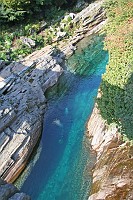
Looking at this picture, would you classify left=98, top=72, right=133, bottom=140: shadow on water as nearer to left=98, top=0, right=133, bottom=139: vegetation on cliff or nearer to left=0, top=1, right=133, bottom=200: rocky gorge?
left=98, top=0, right=133, bottom=139: vegetation on cliff

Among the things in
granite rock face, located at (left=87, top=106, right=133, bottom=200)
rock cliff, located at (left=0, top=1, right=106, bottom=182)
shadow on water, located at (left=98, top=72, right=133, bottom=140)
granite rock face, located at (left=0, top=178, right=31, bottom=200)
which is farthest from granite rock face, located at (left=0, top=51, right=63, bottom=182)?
shadow on water, located at (left=98, top=72, right=133, bottom=140)

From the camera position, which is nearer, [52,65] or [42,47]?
[52,65]

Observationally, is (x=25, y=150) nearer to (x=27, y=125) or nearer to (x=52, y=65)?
(x=27, y=125)

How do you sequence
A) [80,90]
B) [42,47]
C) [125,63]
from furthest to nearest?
[42,47], [80,90], [125,63]

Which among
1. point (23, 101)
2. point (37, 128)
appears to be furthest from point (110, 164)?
point (23, 101)

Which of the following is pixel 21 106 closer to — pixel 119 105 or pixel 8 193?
pixel 119 105

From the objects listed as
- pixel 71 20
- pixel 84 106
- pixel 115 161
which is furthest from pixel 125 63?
pixel 71 20

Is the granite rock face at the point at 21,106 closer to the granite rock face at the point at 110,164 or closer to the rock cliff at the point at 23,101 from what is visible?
the rock cliff at the point at 23,101
